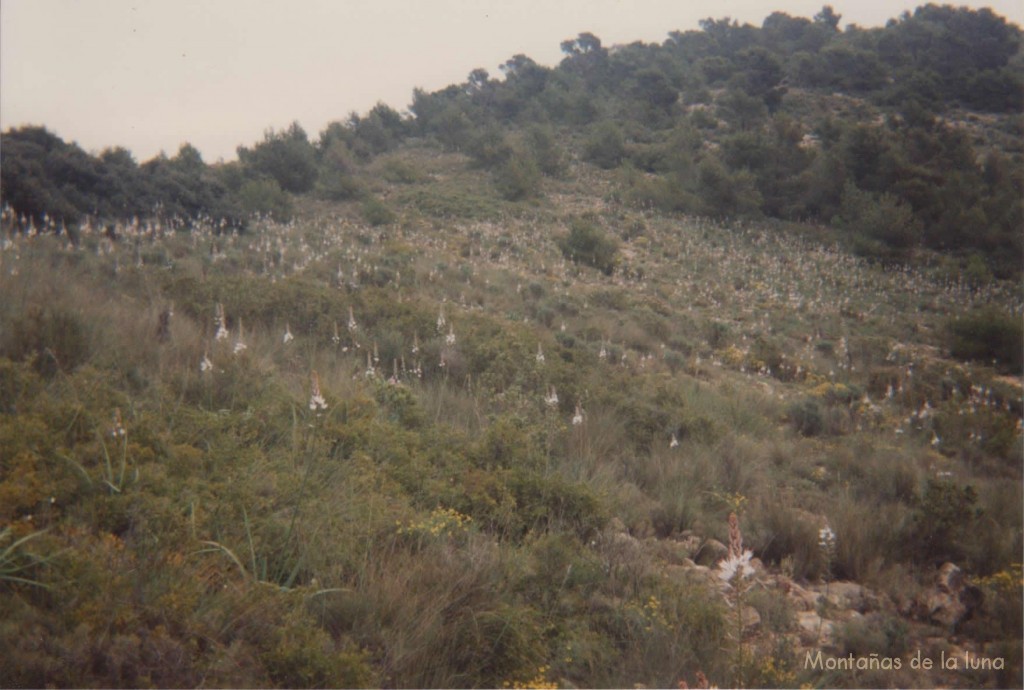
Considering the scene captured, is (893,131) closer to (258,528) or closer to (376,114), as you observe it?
(376,114)

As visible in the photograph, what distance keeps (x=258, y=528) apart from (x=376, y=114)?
1576 inches

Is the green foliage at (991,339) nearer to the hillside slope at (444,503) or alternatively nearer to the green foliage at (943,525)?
the hillside slope at (444,503)

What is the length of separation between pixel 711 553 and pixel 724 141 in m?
30.7

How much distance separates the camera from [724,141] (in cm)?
3197

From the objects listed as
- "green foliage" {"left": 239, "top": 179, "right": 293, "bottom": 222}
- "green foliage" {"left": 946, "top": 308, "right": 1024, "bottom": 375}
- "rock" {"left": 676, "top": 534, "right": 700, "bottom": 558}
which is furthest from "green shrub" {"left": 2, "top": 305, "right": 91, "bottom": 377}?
"green foliage" {"left": 239, "top": 179, "right": 293, "bottom": 222}

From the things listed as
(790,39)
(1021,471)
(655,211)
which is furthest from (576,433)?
(790,39)

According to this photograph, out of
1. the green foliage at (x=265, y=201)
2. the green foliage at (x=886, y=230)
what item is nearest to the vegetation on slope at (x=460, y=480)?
the green foliage at (x=265, y=201)

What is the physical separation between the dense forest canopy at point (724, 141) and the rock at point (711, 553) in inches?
484

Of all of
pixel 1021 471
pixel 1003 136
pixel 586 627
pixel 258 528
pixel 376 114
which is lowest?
pixel 1021 471

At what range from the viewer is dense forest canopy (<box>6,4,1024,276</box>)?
57.5 ft

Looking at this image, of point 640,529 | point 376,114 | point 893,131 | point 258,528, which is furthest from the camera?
point 376,114

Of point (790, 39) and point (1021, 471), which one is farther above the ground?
point (790, 39)

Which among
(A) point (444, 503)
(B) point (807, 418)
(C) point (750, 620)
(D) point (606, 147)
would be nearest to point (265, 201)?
(B) point (807, 418)

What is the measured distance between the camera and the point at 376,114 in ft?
131
